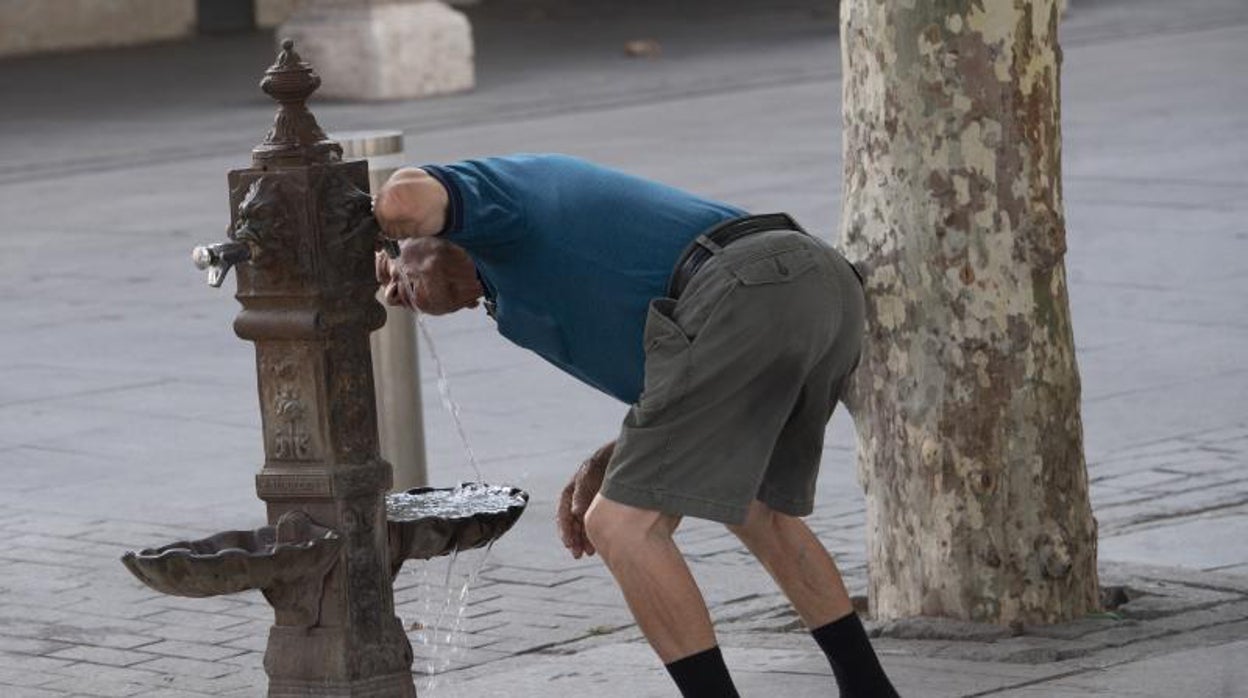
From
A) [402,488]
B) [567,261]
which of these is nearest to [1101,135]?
[402,488]

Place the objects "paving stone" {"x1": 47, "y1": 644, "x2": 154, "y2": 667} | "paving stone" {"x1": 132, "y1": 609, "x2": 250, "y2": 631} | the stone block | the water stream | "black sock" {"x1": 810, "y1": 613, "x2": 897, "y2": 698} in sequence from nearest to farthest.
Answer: "black sock" {"x1": 810, "y1": 613, "x2": 897, "y2": 698}
the water stream
"paving stone" {"x1": 47, "y1": 644, "x2": 154, "y2": 667}
"paving stone" {"x1": 132, "y1": 609, "x2": 250, "y2": 631}
the stone block

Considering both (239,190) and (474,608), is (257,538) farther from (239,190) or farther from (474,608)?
(474,608)

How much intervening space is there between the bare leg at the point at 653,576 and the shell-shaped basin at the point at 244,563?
1.62 feet

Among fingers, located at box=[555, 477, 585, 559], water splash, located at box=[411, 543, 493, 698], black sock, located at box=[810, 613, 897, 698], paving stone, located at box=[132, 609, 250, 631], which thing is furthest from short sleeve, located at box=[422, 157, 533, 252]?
paving stone, located at box=[132, 609, 250, 631]

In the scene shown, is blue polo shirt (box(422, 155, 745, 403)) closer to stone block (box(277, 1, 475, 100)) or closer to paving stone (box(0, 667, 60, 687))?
paving stone (box(0, 667, 60, 687))

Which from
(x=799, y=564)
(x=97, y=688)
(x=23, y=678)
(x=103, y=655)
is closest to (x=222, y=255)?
(x=799, y=564)

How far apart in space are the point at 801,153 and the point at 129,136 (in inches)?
233

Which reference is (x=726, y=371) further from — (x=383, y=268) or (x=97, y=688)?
(x=97, y=688)

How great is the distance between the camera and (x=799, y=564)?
4.73 meters

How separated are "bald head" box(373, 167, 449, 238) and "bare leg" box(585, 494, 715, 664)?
2.00 ft

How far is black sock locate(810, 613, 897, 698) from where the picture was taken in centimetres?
471

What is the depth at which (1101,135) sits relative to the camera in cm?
1548

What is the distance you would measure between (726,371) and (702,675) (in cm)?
56

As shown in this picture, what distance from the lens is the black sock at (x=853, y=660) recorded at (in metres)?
4.71
